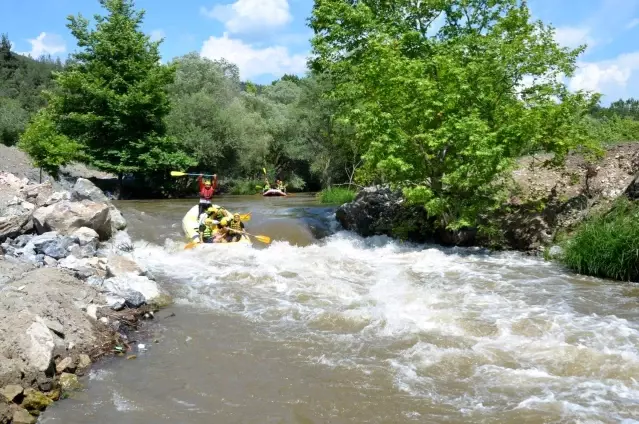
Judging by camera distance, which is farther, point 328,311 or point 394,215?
point 394,215

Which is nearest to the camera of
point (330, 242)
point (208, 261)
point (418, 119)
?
point (208, 261)

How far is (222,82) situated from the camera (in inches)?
1347

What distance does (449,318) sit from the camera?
6.99 meters

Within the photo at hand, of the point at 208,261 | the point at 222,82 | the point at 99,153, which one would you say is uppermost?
the point at 222,82

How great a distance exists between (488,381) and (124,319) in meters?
4.36

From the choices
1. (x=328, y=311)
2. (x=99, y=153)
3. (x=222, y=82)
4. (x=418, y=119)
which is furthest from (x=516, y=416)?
(x=222, y=82)

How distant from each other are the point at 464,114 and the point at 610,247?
14.3ft

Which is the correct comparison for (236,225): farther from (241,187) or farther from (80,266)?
(241,187)

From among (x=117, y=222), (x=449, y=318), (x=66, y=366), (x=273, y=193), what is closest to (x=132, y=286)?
(x=66, y=366)

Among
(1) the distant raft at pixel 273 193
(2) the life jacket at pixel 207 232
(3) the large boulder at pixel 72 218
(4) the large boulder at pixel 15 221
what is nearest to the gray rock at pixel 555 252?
(2) the life jacket at pixel 207 232

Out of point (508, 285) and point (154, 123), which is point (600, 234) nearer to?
point (508, 285)

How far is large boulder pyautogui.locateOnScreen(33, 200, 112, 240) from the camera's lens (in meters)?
10.9

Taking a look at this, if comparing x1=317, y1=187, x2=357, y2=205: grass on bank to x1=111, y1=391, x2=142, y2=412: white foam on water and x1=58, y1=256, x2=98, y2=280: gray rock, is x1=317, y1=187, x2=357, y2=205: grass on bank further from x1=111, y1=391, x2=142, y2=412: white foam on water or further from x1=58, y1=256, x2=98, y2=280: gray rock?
x1=111, y1=391, x2=142, y2=412: white foam on water

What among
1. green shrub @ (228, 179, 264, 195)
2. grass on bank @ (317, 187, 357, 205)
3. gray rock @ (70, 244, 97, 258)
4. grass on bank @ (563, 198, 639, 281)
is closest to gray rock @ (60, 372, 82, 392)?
gray rock @ (70, 244, 97, 258)
